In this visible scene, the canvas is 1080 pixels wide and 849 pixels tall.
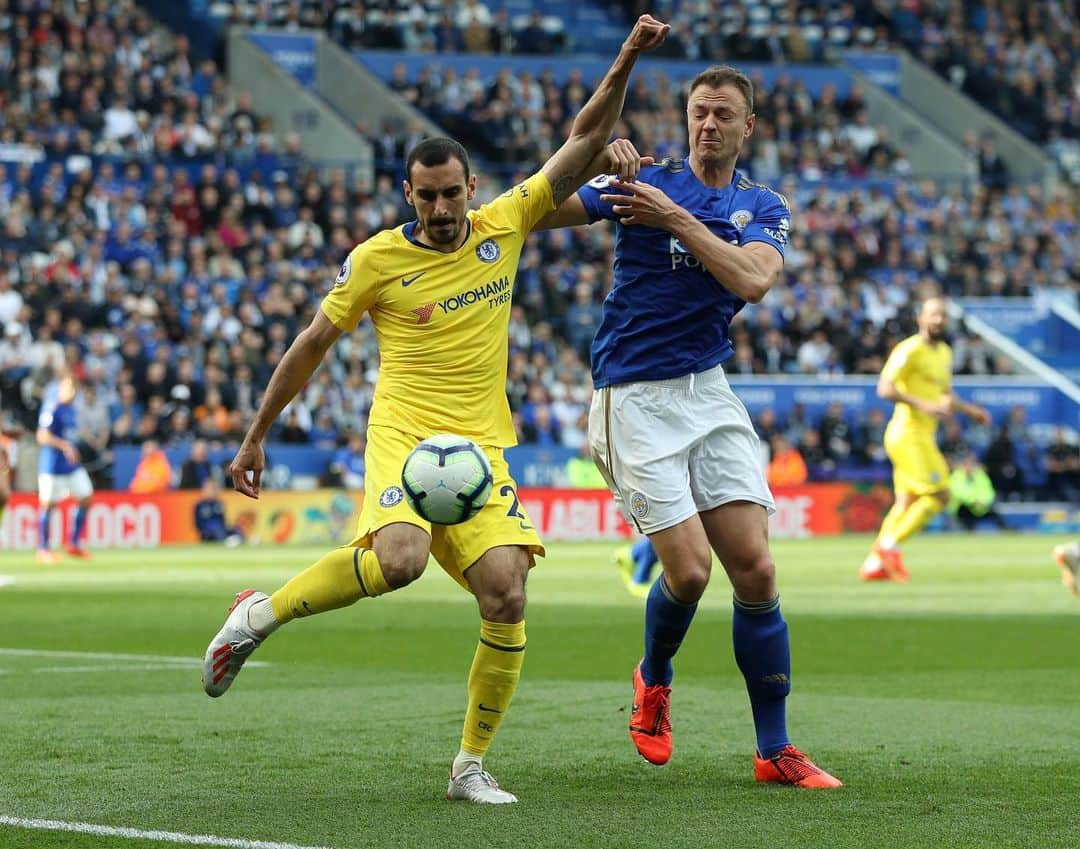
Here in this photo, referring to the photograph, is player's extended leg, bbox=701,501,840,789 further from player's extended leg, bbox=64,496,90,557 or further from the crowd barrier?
the crowd barrier

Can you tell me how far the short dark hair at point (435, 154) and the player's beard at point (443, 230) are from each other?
162mm

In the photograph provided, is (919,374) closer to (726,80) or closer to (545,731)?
(545,731)

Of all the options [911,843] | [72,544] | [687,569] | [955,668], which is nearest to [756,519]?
[687,569]

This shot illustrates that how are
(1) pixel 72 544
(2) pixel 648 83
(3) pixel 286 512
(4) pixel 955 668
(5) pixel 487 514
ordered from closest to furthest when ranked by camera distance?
1. (5) pixel 487 514
2. (4) pixel 955 668
3. (1) pixel 72 544
4. (3) pixel 286 512
5. (2) pixel 648 83

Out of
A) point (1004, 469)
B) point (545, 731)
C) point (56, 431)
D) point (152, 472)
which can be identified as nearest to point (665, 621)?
point (545, 731)

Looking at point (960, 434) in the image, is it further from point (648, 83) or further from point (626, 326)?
point (626, 326)

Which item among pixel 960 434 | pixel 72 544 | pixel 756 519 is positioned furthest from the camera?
pixel 960 434

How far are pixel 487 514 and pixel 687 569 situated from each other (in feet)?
2.93

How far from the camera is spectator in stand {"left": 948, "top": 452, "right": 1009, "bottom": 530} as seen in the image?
30812 millimetres

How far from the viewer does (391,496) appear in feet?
20.7

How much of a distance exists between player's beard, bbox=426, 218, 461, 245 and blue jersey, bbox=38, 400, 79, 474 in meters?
15.5

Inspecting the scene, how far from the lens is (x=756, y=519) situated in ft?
22.2

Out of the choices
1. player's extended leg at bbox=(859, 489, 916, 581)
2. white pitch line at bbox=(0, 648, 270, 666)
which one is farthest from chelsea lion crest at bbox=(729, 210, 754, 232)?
player's extended leg at bbox=(859, 489, 916, 581)

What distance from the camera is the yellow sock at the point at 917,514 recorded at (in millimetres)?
17344
